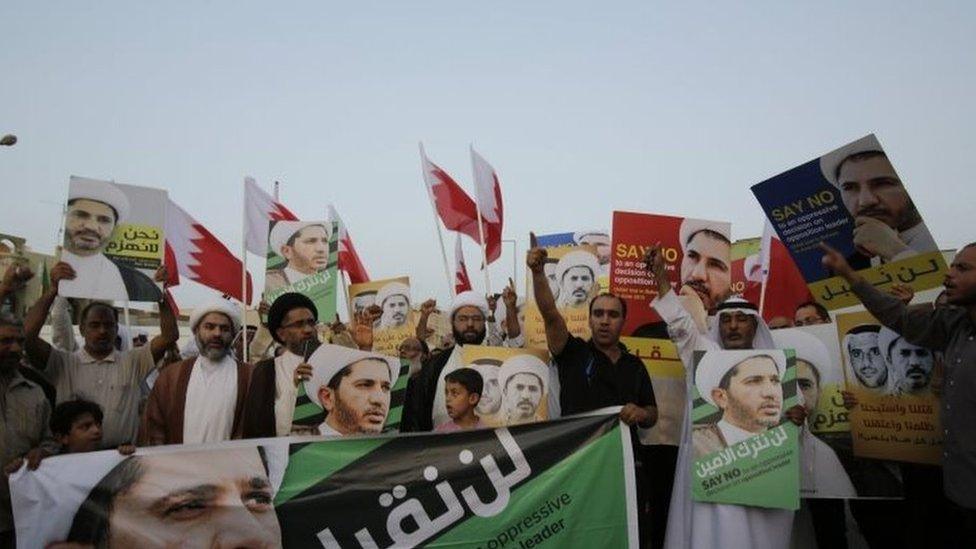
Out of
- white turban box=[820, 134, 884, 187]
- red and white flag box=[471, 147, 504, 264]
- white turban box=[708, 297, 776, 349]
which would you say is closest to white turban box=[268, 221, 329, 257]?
red and white flag box=[471, 147, 504, 264]

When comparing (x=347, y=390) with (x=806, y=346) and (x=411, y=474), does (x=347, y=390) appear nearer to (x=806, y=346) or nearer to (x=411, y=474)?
(x=411, y=474)

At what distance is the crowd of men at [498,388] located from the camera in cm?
452

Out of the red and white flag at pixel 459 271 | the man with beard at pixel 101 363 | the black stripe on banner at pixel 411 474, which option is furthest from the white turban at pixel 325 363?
the red and white flag at pixel 459 271

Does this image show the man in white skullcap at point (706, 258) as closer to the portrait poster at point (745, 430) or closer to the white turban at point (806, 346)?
the white turban at point (806, 346)

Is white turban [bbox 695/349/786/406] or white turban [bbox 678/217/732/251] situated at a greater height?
white turban [bbox 678/217/732/251]

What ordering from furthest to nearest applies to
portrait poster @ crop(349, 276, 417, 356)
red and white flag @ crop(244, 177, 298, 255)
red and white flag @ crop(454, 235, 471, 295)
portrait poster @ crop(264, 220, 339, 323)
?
red and white flag @ crop(454, 235, 471, 295), red and white flag @ crop(244, 177, 298, 255), portrait poster @ crop(349, 276, 417, 356), portrait poster @ crop(264, 220, 339, 323)

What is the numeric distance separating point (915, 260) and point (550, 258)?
3374 millimetres

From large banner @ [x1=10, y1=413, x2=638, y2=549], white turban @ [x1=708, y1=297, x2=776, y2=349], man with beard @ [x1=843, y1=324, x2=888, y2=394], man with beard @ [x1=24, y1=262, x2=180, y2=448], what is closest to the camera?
large banner @ [x1=10, y1=413, x2=638, y2=549]

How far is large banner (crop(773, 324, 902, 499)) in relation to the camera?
5.28 meters

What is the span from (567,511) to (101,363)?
3.09 metres

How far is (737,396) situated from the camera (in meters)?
4.92

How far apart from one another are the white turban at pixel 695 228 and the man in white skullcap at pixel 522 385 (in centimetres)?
194

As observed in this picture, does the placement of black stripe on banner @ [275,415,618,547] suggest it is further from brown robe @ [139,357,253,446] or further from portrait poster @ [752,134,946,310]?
portrait poster @ [752,134,946,310]

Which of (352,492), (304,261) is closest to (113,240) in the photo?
(352,492)
